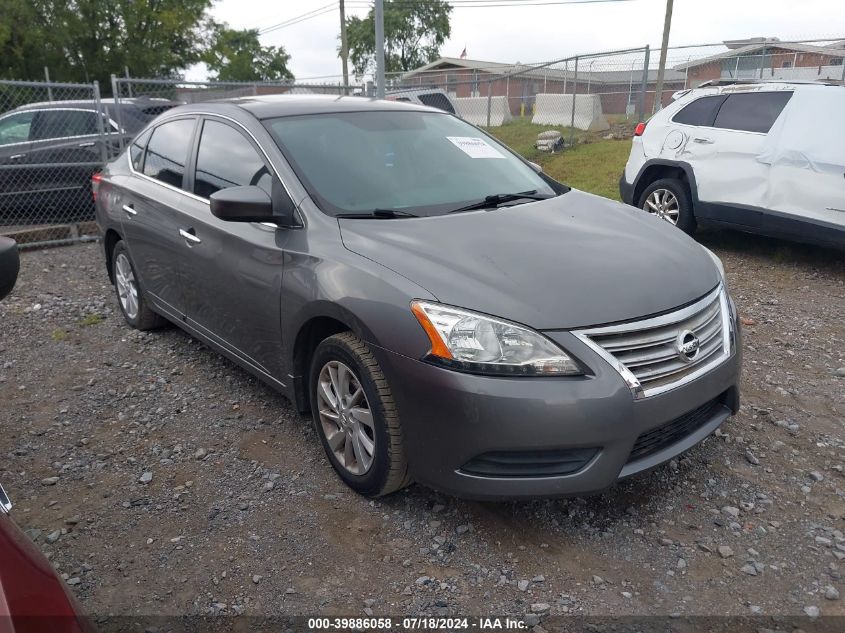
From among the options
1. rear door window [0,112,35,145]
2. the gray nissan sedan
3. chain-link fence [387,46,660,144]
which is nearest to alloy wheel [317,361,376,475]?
the gray nissan sedan

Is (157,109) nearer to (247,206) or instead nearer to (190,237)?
(190,237)

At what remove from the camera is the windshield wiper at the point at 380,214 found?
317 cm

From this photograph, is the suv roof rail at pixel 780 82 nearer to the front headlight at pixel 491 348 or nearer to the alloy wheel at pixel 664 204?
the alloy wheel at pixel 664 204

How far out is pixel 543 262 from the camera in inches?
111

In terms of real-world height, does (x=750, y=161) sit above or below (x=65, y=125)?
below

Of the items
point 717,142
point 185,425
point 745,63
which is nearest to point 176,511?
point 185,425

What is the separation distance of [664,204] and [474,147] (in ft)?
14.0

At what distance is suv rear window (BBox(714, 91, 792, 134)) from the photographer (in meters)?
6.70

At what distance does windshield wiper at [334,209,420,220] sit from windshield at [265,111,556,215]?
0.03 metres

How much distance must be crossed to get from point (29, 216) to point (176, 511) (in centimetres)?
721

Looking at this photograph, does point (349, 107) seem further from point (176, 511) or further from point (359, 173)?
point (176, 511)

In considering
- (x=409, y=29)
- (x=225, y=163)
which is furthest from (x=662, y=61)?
(x=409, y=29)

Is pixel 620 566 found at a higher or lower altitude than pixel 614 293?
lower

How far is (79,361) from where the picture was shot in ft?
16.0
